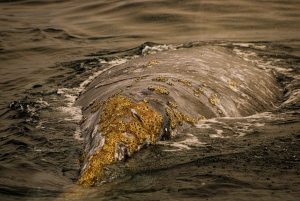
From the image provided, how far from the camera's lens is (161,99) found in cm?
530

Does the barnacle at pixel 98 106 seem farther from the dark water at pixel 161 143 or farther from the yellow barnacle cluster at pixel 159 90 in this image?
the yellow barnacle cluster at pixel 159 90

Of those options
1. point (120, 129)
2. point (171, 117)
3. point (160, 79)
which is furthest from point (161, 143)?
point (160, 79)

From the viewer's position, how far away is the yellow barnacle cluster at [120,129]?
13.7 feet

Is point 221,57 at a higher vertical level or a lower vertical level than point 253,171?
higher

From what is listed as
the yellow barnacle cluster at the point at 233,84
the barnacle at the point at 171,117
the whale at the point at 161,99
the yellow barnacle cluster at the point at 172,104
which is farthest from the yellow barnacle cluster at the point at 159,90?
the yellow barnacle cluster at the point at 233,84

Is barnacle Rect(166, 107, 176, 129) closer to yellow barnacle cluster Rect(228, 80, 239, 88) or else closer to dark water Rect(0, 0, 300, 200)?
dark water Rect(0, 0, 300, 200)

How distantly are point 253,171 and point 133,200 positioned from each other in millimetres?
1234

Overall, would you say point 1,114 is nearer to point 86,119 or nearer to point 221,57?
point 86,119

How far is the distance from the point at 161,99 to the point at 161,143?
0.60 meters

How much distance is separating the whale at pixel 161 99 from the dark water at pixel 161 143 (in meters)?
0.16

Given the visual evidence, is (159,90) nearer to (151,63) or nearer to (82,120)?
(82,120)

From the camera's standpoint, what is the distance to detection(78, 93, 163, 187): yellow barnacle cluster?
4172 millimetres

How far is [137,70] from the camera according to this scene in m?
7.10

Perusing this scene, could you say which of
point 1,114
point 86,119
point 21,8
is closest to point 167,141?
point 86,119
